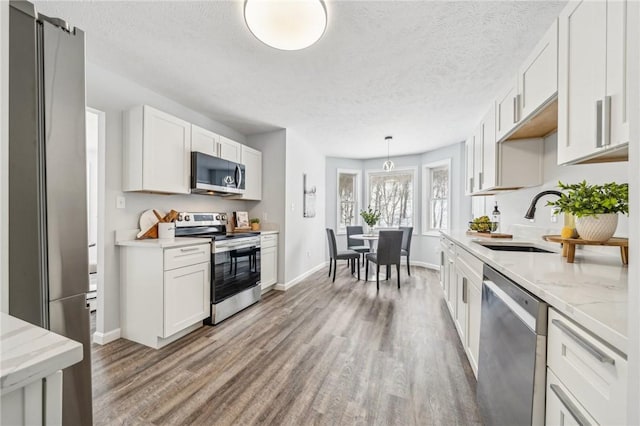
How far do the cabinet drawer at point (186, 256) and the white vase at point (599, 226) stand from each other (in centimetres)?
280

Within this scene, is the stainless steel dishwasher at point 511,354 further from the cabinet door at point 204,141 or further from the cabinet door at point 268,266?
the cabinet door at point 204,141

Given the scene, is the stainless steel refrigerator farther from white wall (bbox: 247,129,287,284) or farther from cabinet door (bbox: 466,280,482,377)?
white wall (bbox: 247,129,287,284)

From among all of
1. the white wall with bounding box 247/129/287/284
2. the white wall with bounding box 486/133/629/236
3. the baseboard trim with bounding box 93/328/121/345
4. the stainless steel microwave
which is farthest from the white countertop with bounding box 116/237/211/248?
the white wall with bounding box 486/133/629/236

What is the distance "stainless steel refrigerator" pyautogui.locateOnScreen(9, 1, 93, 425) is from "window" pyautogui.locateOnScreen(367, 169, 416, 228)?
5395mm

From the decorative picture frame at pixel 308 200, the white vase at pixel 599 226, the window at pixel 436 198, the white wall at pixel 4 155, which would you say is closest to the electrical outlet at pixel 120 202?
the white wall at pixel 4 155

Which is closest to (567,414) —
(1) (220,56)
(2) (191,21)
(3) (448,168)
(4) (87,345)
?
(4) (87,345)

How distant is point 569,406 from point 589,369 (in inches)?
6.2

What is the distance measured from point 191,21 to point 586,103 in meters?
2.25

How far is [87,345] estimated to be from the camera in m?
1.06

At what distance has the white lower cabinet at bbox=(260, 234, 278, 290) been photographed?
3500 mm

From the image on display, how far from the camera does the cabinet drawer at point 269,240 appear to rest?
3.50 metres

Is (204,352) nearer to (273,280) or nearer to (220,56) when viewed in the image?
(273,280)

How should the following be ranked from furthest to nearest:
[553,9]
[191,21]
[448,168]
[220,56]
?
[448,168] → [220,56] → [191,21] → [553,9]

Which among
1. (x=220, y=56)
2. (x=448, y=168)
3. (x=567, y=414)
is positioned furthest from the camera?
(x=448, y=168)
